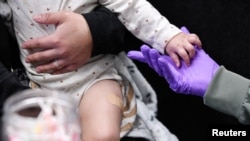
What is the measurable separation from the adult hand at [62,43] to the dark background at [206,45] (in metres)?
0.29

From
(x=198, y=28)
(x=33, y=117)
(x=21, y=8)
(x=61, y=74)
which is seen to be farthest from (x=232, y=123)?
(x=33, y=117)

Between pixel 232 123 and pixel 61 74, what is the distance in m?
0.52

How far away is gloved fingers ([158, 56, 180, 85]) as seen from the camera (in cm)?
89

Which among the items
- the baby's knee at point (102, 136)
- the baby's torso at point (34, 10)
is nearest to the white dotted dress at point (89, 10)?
the baby's torso at point (34, 10)

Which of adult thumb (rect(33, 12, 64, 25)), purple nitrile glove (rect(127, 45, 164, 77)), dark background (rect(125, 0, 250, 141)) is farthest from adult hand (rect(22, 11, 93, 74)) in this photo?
dark background (rect(125, 0, 250, 141))

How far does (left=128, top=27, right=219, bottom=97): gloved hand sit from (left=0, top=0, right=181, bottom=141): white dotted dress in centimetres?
6

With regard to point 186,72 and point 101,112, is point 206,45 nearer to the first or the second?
point 186,72

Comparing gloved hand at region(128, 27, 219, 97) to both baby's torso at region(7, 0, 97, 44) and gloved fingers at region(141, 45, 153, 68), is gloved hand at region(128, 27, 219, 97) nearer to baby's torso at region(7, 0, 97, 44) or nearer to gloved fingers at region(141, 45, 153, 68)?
gloved fingers at region(141, 45, 153, 68)

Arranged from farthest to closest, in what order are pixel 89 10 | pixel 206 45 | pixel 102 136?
pixel 206 45 → pixel 89 10 → pixel 102 136

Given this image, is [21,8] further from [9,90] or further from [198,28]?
[198,28]

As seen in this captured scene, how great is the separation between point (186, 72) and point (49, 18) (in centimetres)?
34

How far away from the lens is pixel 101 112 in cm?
91

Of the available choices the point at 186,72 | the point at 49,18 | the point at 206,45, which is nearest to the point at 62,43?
the point at 49,18

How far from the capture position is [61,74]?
0.98 metres
